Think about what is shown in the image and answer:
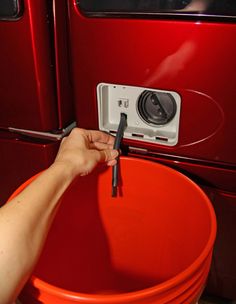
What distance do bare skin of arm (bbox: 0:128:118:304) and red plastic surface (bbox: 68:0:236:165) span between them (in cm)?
13

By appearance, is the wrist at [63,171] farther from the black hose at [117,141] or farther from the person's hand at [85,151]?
the black hose at [117,141]

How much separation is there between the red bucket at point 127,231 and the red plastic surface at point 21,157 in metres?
0.09

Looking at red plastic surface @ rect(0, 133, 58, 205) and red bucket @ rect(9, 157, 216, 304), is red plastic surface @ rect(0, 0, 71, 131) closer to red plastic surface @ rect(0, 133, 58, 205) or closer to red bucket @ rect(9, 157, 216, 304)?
red plastic surface @ rect(0, 133, 58, 205)

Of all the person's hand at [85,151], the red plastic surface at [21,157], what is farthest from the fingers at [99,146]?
the red plastic surface at [21,157]

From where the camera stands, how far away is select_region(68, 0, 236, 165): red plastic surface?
0.46m

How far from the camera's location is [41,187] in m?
0.42

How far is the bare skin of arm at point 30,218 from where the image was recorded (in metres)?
0.34

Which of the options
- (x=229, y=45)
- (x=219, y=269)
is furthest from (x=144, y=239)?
(x=229, y=45)

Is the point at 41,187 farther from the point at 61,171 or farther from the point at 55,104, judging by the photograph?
the point at 55,104

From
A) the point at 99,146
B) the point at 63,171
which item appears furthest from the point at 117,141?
the point at 63,171

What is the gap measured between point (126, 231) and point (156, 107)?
0.24 metres

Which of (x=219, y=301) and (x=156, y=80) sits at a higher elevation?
(x=156, y=80)

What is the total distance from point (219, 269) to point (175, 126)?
302mm

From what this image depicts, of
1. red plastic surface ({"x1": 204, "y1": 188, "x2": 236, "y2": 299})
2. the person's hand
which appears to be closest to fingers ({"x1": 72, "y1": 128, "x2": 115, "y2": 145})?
the person's hand
